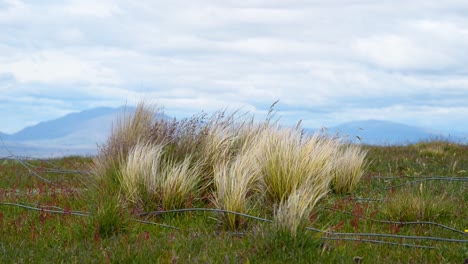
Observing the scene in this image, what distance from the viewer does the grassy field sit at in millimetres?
5438

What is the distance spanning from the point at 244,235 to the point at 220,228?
2.08ft

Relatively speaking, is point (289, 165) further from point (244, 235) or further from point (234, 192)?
point (244, 235)

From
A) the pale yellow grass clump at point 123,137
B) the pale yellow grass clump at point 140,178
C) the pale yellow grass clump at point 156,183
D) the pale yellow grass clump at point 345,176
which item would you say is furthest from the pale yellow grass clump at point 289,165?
the pale yellow grass clump at point 123,137

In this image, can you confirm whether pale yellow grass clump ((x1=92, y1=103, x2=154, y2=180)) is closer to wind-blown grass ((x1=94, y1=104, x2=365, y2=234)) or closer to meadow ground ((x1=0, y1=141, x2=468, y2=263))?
wind-blown grass ((x1=94, y1=104, x2=365, y2=234))

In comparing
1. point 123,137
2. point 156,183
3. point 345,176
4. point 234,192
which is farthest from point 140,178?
point 345,176

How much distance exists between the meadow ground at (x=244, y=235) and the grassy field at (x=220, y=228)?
1 centimetres

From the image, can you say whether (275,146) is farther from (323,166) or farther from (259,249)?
(259,249)

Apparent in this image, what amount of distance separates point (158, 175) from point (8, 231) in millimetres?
2061

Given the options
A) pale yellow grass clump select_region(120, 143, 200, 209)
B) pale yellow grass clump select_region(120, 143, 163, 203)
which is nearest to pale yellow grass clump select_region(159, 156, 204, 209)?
pale yellow grass clump select_region(120, 143, 200, 209)

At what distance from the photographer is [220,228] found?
696 centimetres

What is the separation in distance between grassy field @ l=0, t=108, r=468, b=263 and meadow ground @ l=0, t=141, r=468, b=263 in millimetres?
12

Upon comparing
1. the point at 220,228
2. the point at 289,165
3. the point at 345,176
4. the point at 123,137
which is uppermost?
the point at 123,137

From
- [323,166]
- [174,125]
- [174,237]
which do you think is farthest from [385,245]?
[174,125]

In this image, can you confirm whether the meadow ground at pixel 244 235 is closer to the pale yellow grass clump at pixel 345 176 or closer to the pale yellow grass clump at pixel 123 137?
the pale yellow grass clump at pixel 345 176
